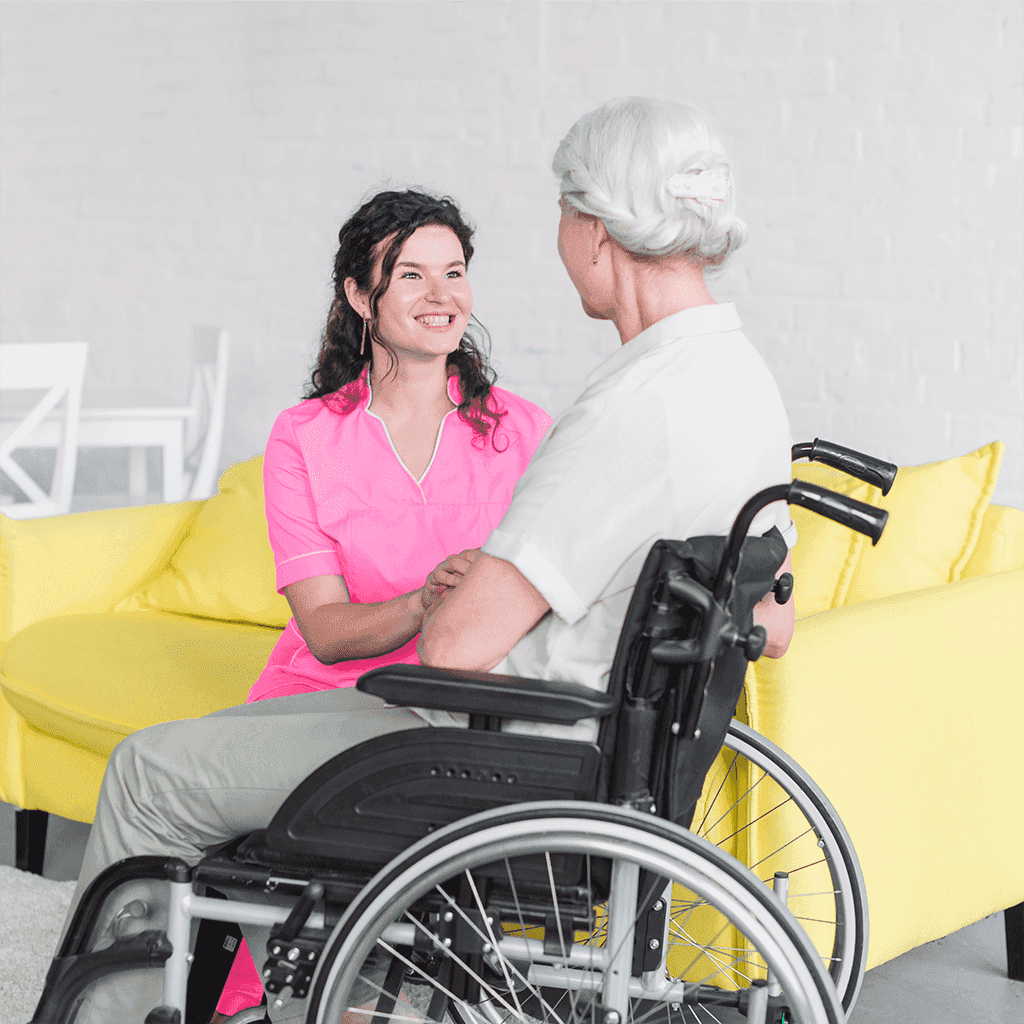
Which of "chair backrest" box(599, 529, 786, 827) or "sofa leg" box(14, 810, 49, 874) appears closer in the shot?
"chair backrest" box(599, 529, 786, 827)

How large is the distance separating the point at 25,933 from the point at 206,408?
2.45m

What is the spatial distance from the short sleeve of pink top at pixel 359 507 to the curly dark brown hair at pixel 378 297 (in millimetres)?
45

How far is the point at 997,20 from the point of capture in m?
2.56

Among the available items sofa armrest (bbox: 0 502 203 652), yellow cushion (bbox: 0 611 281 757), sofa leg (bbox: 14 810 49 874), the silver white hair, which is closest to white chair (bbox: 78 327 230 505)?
sofa armrest (bbox: 0 502 203 652)

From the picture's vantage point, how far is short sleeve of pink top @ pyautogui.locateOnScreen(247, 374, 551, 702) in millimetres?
1771

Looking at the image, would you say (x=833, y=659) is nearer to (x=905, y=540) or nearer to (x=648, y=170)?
(x=905, y=540)

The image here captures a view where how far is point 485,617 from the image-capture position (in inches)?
46.1

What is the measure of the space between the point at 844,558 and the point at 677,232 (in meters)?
0.90

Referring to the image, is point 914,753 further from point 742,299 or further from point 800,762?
point 742,299

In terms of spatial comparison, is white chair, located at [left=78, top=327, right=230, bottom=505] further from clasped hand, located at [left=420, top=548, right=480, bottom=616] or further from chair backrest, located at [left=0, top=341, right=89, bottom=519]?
clasped hand, located at [left=420, top=548, right=480, bottom=616]

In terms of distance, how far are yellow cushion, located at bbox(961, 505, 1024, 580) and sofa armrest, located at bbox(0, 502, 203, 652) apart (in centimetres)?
165

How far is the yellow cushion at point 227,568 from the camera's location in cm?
260

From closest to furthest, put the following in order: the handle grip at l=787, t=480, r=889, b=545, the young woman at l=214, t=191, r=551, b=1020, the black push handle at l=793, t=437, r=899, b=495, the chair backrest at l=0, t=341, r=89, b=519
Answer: the handle grip at l=787, t=480, r=889, b=545 < the black push handle at l=793, t=437, r=899, b=495 < the young woman at l=214, t=191, r=551, b=1020 < the chair backrest at l=0, t=341, r=89, b=519

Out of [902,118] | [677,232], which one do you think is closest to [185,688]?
[677,232]
